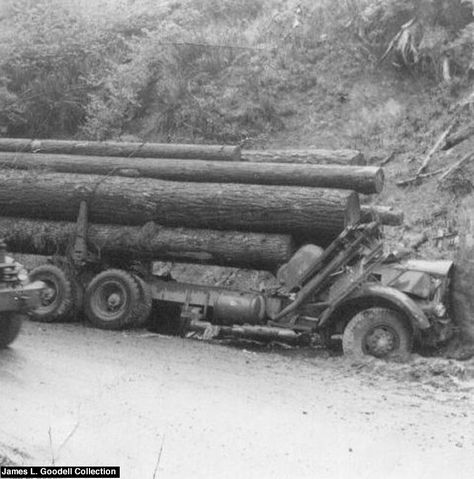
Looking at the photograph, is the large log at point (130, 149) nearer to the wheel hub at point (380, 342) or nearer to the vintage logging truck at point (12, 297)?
the wheel hub at point (380, 342)

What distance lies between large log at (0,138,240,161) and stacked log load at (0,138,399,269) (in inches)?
0.8

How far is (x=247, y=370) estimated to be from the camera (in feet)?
33.6

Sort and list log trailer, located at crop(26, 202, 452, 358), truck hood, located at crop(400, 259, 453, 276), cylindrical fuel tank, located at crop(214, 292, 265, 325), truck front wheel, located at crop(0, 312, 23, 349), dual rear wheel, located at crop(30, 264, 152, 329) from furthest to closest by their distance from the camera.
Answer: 1. dual rear wheel, located at crop(30, 264, 152, 329)
2. cylindrical fuel tank, located at crop(214, 292, 265, 325)
3. truck hood, located at crop(400, 259, 453, 276)
4. log trailer, located at crop(26, 202, 452, 358)
5. truck front wheel, located at crop(0, 312, 23, 349)

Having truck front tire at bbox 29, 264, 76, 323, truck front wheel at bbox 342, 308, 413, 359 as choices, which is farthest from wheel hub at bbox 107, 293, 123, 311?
truck front wheel at bbox 342, 308, 413, 359

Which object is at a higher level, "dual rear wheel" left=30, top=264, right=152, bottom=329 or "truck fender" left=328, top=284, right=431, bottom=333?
"truck fender" left=328, top=284, right=431, bottom=333

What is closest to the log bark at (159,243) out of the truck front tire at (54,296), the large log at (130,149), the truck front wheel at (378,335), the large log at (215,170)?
the truck front tire at (54,296)

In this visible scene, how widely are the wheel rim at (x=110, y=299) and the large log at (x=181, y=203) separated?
1264mm

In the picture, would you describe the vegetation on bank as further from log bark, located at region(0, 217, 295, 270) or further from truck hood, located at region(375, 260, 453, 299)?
truck hood, located at region(375, 260, 453, 299)

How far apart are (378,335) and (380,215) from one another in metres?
2.55

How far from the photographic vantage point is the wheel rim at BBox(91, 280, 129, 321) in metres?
13.2

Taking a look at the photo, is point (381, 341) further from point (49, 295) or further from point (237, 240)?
point (49, 295)

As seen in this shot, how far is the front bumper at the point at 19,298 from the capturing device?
9609mm

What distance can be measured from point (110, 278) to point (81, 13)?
14284 mm

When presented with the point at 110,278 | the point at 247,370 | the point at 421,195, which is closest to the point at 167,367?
the point at 247,370
